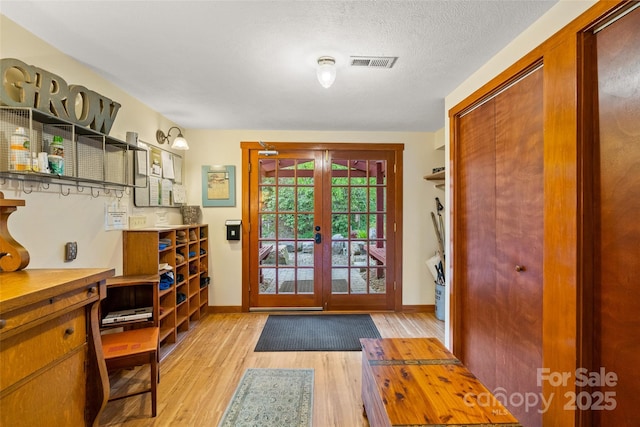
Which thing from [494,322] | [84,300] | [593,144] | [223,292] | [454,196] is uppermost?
[593,144]

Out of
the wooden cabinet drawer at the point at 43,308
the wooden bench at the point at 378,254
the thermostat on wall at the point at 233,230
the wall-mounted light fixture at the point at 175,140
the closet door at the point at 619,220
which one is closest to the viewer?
the wooden cabinet drawer at the point at 43,308

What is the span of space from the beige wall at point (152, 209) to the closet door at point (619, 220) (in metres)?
2.47

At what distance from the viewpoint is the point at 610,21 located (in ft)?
3.91

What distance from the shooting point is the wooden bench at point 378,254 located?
3.72 m

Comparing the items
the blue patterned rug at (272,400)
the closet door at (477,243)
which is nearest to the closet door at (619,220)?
the closet door at (477,243)

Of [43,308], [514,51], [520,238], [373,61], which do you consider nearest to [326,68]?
[373,61]

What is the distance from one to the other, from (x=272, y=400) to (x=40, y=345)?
1403mm

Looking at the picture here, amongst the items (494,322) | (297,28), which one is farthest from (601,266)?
(297,28)

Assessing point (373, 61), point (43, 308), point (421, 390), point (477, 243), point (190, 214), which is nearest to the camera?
point (43, 308)

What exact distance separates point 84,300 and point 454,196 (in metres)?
2.54

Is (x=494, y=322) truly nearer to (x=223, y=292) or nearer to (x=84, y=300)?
(x=84, y=300)

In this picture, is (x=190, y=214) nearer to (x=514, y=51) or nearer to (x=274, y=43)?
(x=274, y=43)

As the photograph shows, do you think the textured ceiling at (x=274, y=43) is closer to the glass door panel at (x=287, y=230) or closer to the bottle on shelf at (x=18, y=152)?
the bottle on shelf at (x=18, y=152)

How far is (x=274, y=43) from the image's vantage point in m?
1.74
